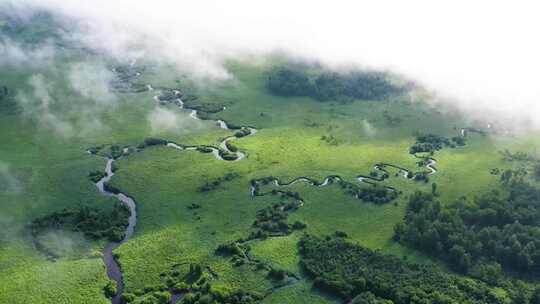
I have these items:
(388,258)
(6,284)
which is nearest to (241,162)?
(388,258)

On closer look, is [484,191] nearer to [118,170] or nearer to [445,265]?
[445,265]

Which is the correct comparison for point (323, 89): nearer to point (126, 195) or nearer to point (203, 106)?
point (203, 106)

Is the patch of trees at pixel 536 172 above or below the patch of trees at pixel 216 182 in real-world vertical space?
above

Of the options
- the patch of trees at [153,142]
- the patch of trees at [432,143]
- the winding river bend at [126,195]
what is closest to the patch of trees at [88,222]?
the winding river bend at [126,195]

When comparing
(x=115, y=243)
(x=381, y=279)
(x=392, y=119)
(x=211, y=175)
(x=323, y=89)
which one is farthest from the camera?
(x=323, y=89)

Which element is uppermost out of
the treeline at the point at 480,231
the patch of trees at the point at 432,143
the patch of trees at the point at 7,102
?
the treeline at the point at 480,231

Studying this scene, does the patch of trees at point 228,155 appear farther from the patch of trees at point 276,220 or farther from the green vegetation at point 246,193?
the patch of trees at point 276,220

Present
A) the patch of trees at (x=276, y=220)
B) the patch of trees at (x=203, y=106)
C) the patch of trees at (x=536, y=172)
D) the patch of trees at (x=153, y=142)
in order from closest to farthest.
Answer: the patch of trees at (x=276, y=220) < the patch of trees at (x=536, y=172) < the patch of trees at (x=153, y=142) < the patch of trees at (x=203, y=106)

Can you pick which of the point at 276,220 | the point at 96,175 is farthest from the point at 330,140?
the point at 96,175
